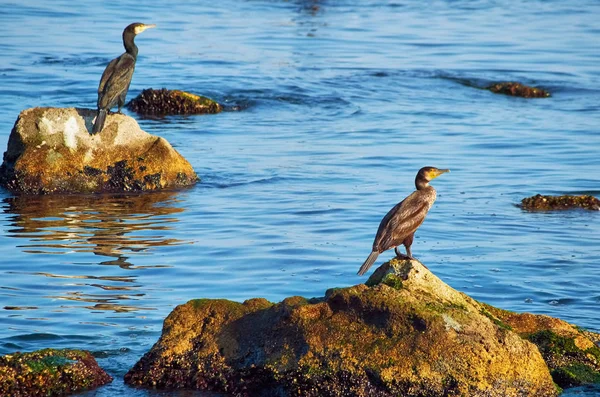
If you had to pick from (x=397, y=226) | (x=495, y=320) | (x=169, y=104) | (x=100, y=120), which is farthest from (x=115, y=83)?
(x=495, y=320)

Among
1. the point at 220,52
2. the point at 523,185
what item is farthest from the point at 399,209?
the point at 220,52

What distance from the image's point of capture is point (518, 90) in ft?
73.8

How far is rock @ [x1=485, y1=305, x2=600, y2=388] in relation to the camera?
7230mm

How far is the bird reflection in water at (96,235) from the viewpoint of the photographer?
30.3 feet

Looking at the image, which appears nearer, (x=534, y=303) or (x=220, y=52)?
(x=534, y=303)

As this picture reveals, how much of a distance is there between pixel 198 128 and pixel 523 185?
242 inches

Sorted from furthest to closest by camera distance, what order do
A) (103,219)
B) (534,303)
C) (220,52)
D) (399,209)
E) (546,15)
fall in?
(546,15) → (220,52) → (103,219) → (534,303) → (399,209)

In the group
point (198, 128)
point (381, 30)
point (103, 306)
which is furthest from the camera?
point (381, 30)

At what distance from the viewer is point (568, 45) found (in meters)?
29.5

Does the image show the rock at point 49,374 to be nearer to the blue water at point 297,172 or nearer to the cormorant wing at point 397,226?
the blue water at point 297,172

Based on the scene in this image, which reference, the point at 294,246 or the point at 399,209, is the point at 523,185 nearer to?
the point at 294,246

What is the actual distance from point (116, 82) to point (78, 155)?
1.02m

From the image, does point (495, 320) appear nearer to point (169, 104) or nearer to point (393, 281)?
point (393, 281)

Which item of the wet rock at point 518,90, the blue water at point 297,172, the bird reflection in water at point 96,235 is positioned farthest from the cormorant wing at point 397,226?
the wet rock at point 518,90
